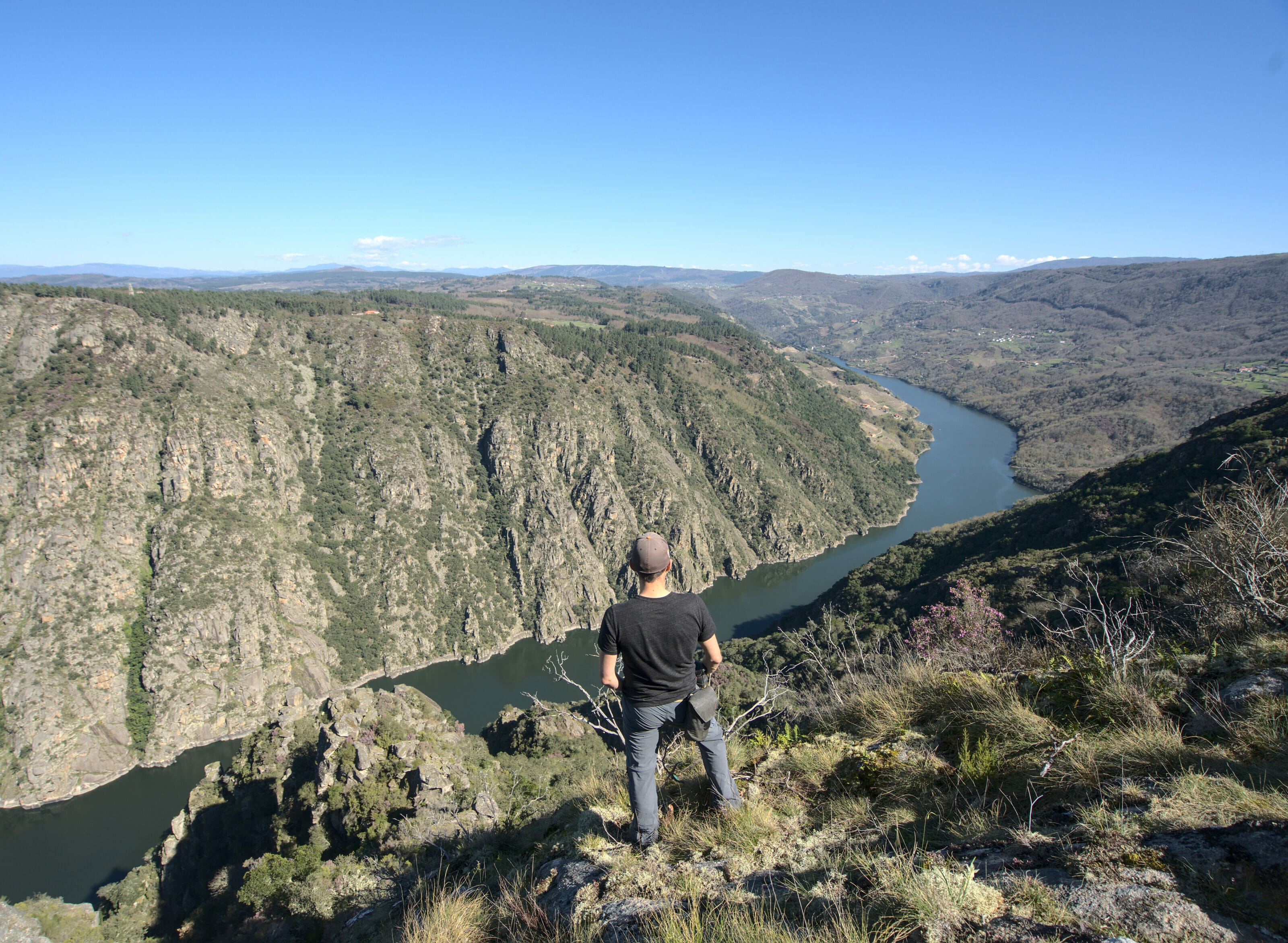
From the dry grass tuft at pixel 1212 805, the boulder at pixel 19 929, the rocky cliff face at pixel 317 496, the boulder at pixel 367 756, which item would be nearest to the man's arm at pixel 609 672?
the dry grass tuft at pixel 1212 805

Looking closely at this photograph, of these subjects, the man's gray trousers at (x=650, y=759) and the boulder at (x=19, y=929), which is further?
the boulder at (x=19, y=929)

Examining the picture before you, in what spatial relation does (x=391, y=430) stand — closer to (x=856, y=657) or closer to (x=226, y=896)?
(x=226, y=896)

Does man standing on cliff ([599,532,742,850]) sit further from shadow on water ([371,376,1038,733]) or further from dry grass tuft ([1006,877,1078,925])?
shadow on water ([371,376,1038,733])

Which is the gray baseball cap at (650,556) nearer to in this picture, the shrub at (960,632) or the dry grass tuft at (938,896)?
the dry grass tuft at (938,896)

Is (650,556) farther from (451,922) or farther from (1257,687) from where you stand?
(1257,687)

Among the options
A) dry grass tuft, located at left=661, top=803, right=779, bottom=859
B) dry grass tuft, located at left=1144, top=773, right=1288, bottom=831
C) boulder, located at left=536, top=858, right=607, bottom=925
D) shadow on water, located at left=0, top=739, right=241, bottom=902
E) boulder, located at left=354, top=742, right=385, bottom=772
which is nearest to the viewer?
dry grass tuft, located at left=1144, top=773, right=1288, bottom=831

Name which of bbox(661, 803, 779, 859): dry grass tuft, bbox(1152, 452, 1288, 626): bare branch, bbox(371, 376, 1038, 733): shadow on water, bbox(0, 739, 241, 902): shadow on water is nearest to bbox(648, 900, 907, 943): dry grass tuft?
bbox(661, 803, 779, 859): dry grass tuft

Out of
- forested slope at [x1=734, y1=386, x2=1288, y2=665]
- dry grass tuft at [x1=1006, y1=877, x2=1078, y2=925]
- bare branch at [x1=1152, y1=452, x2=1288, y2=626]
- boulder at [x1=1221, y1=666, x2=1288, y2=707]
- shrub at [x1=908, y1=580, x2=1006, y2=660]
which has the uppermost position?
bare branch at [x1=1152, y1=452, x2=1288, y2=626]
